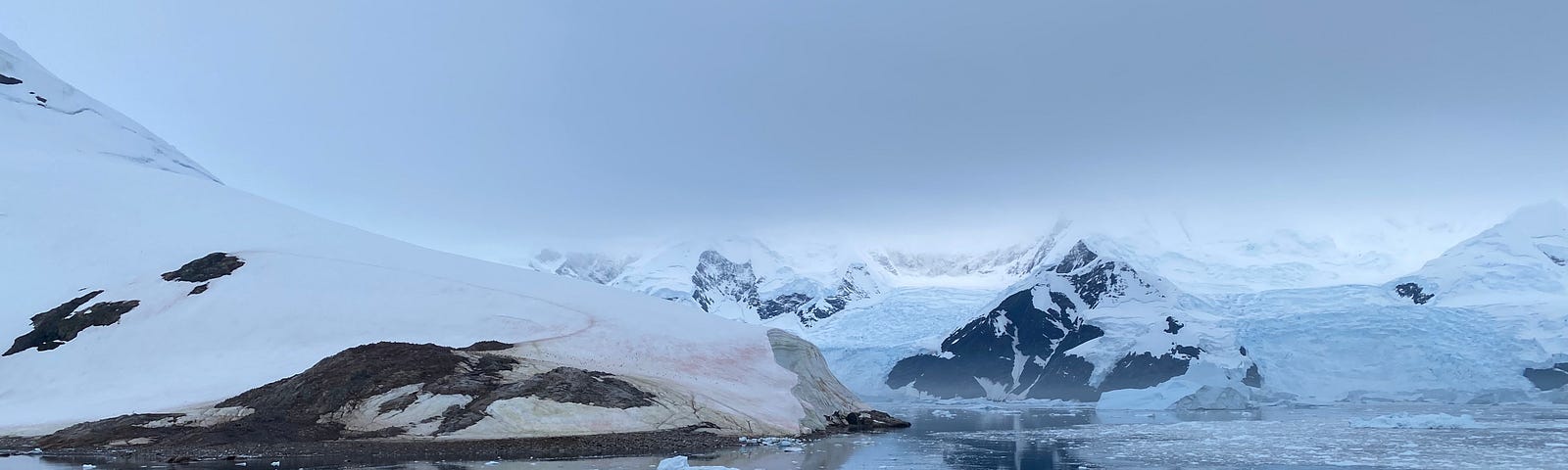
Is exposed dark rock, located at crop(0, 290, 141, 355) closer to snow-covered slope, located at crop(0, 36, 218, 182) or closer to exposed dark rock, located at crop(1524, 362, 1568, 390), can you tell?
snow-covered slope, located at crop(0, 36, 218, 182)

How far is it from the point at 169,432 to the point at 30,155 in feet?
171

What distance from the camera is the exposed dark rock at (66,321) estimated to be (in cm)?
5094

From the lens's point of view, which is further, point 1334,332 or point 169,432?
point 1334,332

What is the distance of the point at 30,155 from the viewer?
7569 cm

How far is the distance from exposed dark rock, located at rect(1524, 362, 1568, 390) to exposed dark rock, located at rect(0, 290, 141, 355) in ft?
393

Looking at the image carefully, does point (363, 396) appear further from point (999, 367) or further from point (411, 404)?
point (999, 367)

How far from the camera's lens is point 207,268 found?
5866cm

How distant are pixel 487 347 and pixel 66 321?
2387 cm

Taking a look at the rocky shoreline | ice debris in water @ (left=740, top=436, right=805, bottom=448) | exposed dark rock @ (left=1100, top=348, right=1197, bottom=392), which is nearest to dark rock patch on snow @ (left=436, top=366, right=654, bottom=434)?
the rocky shoreline

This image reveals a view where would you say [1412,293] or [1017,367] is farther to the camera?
[1017,367]

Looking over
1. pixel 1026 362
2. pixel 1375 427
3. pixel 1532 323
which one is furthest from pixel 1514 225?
pixel 1375 427

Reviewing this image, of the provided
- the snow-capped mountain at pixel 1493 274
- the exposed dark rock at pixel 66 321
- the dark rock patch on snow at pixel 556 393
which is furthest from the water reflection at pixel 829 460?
the snow-capped mountain at pixel 1493 274

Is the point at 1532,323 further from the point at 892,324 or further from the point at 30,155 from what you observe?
the point at 30,155

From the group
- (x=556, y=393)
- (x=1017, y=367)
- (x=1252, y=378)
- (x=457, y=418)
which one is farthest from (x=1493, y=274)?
(x=457, y=418)
